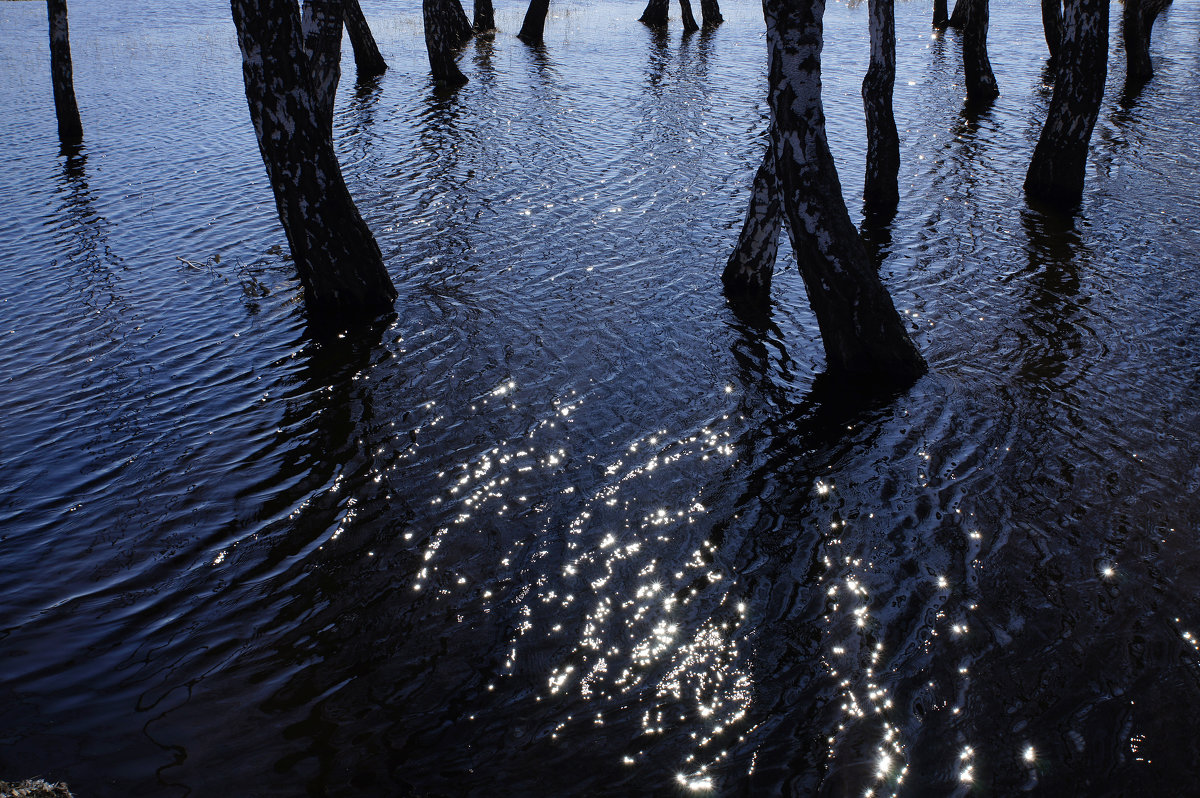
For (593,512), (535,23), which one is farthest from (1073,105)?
(535,23)

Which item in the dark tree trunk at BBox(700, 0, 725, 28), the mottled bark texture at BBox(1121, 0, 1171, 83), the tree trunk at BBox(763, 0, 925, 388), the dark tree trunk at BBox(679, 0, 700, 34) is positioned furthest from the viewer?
the dark tree trunk at BBox(700, 0, 725, 28)

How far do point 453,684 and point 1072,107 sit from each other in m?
10.6

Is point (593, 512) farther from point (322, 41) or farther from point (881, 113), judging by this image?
point (881, 113)

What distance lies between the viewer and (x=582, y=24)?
1188 inches

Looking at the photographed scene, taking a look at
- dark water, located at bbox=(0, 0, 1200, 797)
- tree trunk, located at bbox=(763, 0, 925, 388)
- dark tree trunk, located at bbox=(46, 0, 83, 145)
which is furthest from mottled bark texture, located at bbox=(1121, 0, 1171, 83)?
dark tree trunk, located at bbox=(46, 0, 83, 145)

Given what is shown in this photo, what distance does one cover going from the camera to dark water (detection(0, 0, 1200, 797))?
12.1 feet

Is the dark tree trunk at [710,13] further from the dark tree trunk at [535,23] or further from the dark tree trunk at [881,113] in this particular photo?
the dark tree trunk at [881,113]

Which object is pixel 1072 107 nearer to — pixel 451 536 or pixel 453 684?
pixel 451 536

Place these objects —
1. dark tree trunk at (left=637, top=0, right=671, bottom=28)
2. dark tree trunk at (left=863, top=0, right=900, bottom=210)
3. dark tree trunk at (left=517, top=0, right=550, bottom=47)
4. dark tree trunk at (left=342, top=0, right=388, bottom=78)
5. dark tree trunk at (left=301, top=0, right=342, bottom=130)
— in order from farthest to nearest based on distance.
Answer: dark tree trunk at (left=637, top=0, right=671, bottom=28)
dark tree trunk at (left=517, top=0, right=550, bottom=47)
dark tree trunk at (left=342, top=0, right=388, bottom=78)
dark tree trunk at (left=863, top=0, right=900, bottom=210)
dark tree trunk at (left=301, top=0, right=342, bottom=130)

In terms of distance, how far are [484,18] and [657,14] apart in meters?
6.14

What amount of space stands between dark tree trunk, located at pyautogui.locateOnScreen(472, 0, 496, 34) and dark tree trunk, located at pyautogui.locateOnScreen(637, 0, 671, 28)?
18.3 feet

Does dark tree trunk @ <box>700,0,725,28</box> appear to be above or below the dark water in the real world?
above

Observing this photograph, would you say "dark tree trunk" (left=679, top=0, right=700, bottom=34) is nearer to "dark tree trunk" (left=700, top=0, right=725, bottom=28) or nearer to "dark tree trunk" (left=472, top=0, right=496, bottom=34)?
"dark tree trunk" (left=700, top=0, right=725, bottom=28)

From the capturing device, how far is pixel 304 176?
24.9 ft
